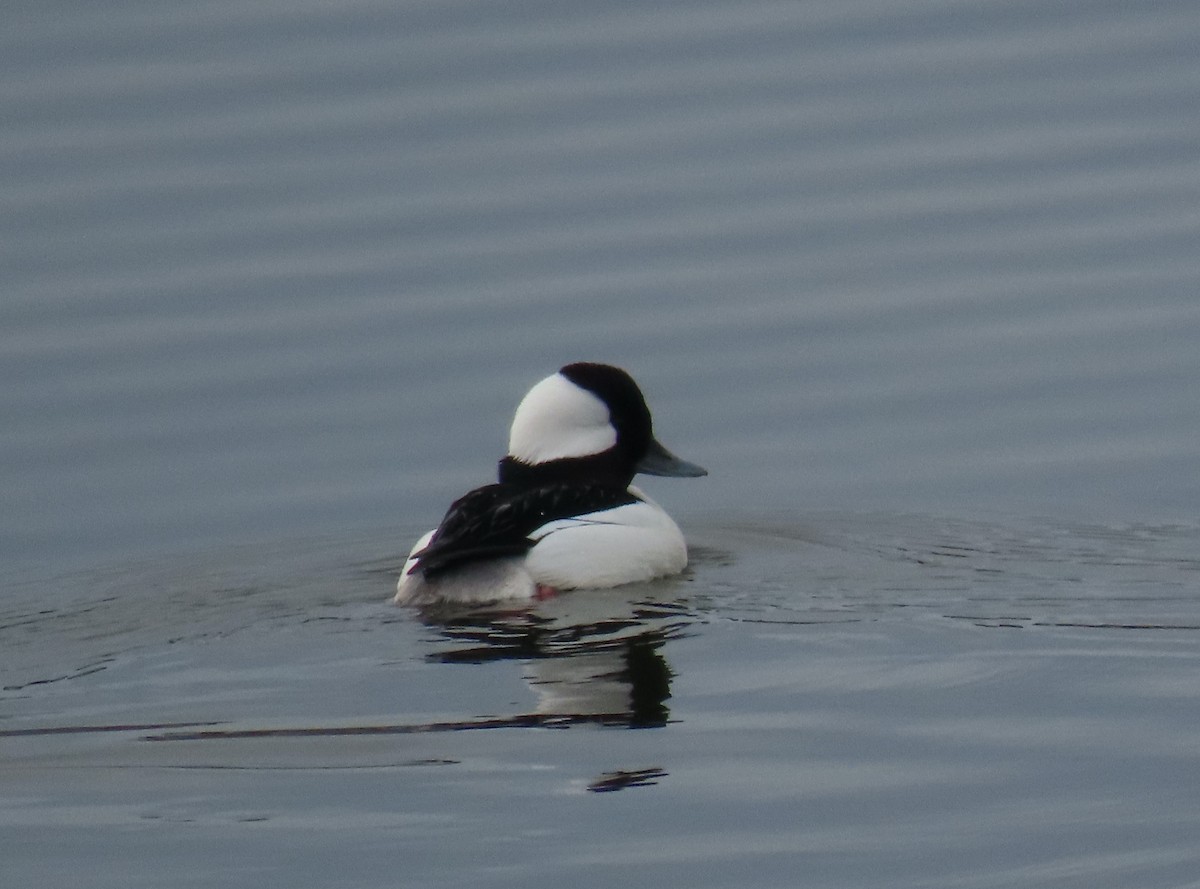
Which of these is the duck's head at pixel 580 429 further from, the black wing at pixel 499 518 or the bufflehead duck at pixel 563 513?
the black wing at pixel 499 518

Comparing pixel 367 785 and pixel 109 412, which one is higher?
pixel 109 412

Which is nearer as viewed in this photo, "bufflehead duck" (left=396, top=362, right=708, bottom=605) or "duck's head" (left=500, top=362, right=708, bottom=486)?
"bufflehead duck" (left=396, top=362, right=708, bottom=605)

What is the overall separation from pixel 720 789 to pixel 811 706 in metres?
0.78

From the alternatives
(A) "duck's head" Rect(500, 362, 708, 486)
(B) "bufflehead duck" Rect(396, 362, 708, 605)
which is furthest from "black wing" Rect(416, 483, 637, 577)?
(A) "duck's head" Rect(500, 362, 708, 486)

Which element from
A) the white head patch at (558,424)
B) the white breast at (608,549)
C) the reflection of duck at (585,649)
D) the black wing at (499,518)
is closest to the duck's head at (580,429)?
the white head patch at (558,424)

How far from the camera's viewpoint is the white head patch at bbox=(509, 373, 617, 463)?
9.19 metres

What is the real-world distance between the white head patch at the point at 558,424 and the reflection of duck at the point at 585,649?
0.98 m

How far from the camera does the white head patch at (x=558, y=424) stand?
9188 mm

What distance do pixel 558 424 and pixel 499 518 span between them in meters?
0.95

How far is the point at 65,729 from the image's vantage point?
674cm

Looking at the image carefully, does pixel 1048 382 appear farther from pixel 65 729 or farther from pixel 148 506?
pixel 65 729

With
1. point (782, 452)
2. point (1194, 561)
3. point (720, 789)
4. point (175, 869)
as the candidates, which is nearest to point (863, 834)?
point (720, 789)

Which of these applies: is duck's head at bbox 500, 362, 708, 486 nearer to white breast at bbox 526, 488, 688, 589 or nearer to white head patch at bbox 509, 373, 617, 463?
white head patch at bbox 509, 373, 617, 463

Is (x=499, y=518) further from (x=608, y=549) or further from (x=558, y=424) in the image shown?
(x=558, y=424)
